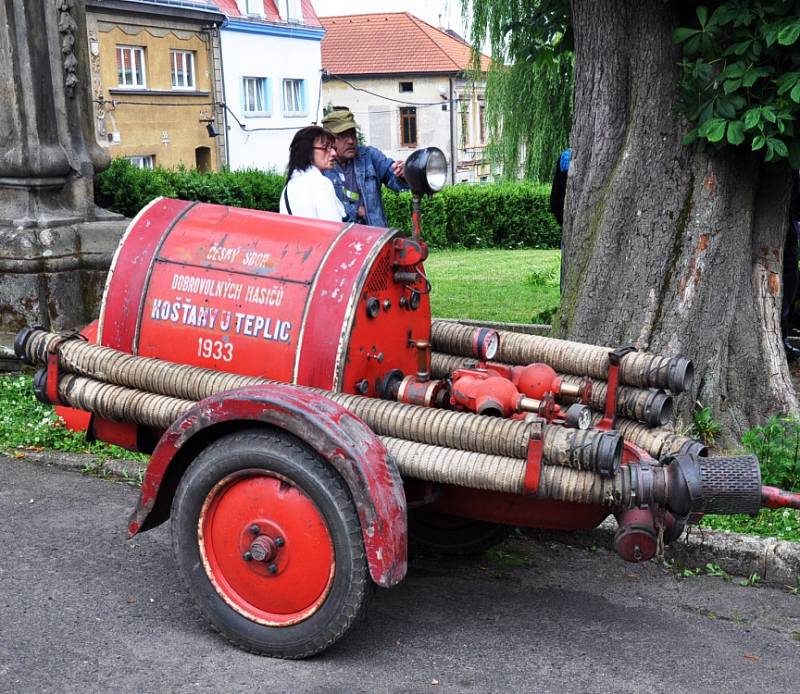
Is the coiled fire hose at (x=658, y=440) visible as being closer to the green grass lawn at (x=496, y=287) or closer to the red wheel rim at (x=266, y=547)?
the red wheel rim at (x=266, y=547)

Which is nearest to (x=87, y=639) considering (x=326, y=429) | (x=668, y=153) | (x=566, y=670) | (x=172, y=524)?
(x=172, y=524)

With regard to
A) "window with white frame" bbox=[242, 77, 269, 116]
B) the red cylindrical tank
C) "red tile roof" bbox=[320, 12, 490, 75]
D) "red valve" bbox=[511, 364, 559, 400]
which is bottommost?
"red valve" bbox=[511, 364, 559, 400]

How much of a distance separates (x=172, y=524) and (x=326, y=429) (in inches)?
30.1

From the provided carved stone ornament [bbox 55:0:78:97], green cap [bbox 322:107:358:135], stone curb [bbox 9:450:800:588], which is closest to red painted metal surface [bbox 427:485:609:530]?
stone curb [bbox 9:450:800:588]

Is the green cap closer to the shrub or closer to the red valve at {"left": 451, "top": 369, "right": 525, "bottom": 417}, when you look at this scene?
the red valve at {"left": 451, "top": 369, "right": 525, "bottom": 417}

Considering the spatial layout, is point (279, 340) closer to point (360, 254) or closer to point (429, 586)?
point (360, 254)

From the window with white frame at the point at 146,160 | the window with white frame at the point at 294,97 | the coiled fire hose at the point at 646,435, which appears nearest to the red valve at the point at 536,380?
the coiled fire hose at the point at 646,435

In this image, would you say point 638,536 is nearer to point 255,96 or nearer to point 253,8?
point 253,8

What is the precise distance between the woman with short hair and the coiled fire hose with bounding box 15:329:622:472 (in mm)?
1505

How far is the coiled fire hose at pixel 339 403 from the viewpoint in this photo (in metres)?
3.60

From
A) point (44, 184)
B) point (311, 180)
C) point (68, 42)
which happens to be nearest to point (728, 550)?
point (311, 180)

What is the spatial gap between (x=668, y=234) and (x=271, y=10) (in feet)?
114

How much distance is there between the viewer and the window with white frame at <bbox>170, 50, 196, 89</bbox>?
3344 centimetres

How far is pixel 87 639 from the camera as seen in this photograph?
405 centimetres
